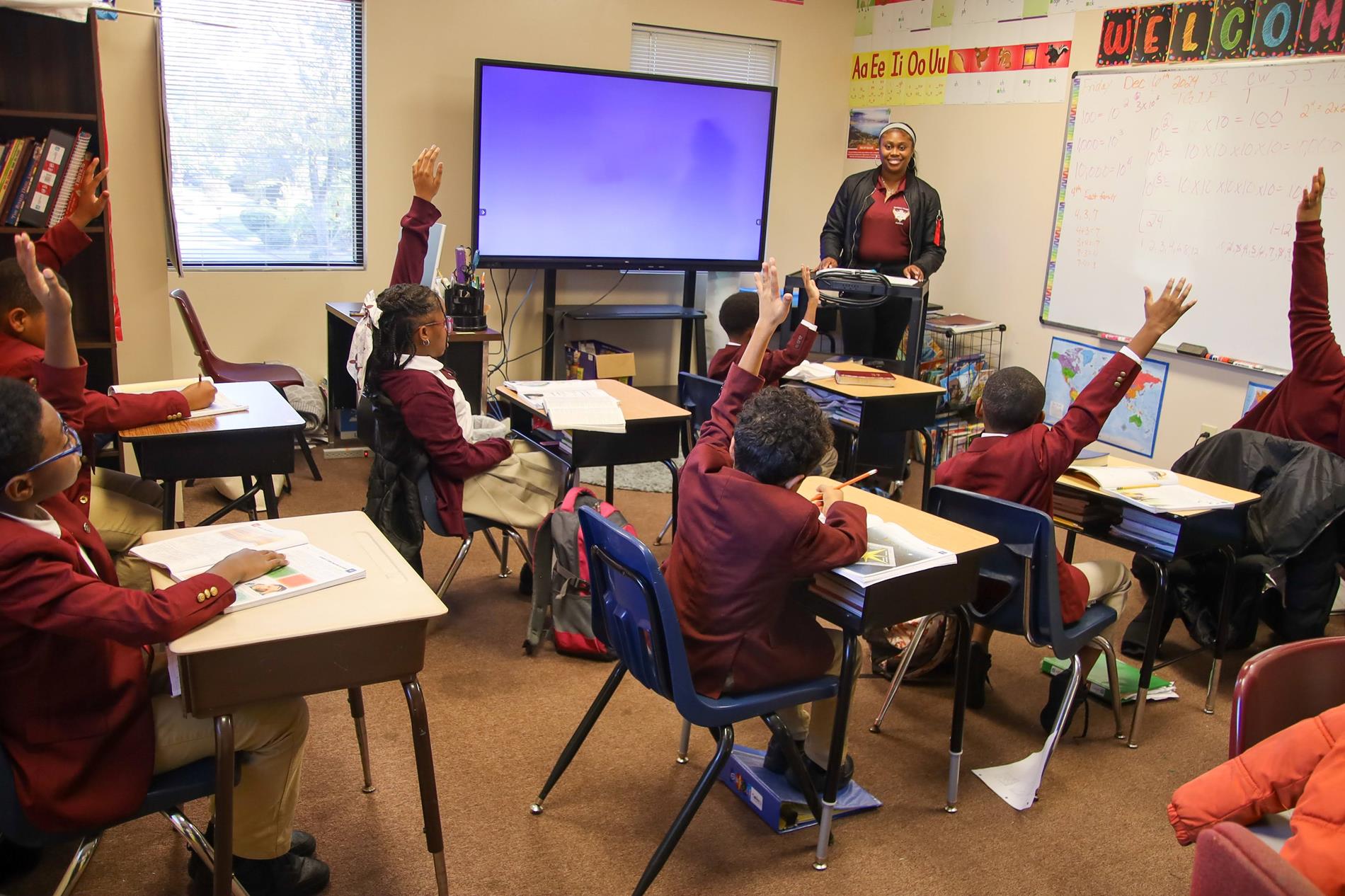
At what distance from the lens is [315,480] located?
15.4 ft

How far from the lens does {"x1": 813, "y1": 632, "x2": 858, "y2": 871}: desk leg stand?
2104mm

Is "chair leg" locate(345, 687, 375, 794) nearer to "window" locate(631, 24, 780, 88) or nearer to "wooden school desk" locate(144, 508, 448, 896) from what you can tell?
"wooden school desk" locate(144, 508, 448, 896)

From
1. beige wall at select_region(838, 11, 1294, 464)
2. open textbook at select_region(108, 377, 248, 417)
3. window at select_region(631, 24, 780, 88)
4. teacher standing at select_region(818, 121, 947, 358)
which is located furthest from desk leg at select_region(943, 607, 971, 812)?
window at select_region(631, 24, 780, 88)

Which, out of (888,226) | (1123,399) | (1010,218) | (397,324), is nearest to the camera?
(397,324)

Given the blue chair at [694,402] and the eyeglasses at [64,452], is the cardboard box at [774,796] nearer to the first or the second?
the blue chair at [694,402]

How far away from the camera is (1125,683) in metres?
3.13

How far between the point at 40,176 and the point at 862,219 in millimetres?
3796

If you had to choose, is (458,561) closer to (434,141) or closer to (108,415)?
(108,415)

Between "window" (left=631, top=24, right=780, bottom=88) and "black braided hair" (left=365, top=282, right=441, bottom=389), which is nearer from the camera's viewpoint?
"black braided hair" (left=365, top=282, right=441, bottom=389)

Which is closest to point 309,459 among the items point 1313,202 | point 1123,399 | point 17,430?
point 17,430

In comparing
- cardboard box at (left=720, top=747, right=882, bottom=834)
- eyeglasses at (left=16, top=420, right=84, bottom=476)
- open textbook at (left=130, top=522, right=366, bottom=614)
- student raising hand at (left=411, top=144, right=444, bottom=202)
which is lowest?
cardboard box at (left=720, top=747, right=882, bottom=834)

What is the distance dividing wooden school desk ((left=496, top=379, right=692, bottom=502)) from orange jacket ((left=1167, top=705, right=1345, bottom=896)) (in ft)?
6.68

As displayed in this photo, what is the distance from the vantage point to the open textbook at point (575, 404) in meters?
3.12

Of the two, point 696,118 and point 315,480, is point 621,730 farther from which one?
point 696,118
